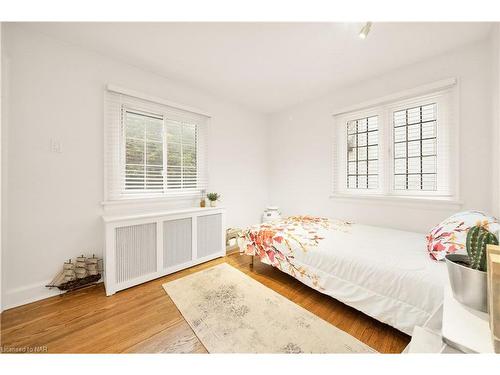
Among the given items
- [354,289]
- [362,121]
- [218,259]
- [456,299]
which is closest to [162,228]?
[218,259]

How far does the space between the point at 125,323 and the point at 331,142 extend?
3.49 metres

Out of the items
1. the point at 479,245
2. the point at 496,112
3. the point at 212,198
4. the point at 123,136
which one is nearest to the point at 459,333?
the point at 479,245

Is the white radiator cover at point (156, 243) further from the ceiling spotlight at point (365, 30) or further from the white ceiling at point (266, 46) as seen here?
the ceiling spotlight at point (365, 30)

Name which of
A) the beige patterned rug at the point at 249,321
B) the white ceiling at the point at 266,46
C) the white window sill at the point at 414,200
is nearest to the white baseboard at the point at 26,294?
the beige patterned rug at the point at 249,321

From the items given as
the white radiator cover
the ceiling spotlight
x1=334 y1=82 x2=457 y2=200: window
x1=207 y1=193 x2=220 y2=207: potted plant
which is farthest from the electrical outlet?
x1=334 y1=82 x2=457 y2=200: window

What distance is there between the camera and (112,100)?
2.31 m

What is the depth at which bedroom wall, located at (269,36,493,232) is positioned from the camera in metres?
2.02

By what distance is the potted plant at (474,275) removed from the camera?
2.37 feet

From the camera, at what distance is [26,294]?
1863 mm

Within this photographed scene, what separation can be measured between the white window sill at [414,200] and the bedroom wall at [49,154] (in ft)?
11.3

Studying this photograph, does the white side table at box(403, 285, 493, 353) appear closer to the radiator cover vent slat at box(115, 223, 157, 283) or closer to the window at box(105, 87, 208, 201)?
the radiator cover vent slat at box(115, 223, 157, 283)

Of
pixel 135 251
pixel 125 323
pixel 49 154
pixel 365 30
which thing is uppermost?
pixel 365 30

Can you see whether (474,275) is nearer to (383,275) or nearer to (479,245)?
(479,245)
